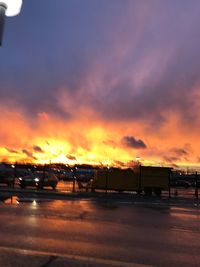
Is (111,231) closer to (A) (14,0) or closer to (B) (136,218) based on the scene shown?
(B) (136,218)

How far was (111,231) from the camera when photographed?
36.5ft

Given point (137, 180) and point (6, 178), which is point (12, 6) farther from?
point (6, 178)

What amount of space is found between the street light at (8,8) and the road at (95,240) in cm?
452

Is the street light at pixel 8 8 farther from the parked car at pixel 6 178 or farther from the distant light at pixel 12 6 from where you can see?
the parked car at pixel 6 178

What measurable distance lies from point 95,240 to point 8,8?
7.22 metres

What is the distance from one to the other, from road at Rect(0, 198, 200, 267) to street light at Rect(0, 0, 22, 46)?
4.52 metres

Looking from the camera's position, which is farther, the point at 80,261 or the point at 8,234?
the point at 8,234

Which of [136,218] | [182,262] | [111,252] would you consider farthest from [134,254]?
[136,218]

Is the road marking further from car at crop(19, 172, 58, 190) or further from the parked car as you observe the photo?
the parked car

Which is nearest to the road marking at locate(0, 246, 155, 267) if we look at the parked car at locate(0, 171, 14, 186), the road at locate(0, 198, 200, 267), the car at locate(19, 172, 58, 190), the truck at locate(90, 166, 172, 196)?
the road at locate(0, 198, 200, 267)

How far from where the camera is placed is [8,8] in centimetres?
346

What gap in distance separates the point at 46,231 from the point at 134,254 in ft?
10.7

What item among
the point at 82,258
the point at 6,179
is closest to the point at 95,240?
the point at 82,258

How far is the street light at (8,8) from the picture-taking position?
3357 mm
